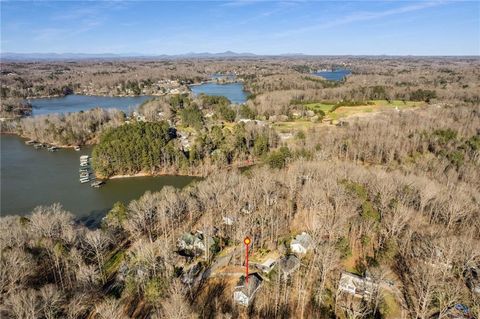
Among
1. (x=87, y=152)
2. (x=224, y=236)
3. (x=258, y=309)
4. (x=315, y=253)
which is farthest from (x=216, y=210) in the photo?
(x=87, y=152)

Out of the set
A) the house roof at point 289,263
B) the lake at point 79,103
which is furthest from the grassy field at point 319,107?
the house roof at point 289,263

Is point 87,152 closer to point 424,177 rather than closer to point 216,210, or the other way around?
point 216,210

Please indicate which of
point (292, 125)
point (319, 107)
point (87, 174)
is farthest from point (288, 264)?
point (319, 107)

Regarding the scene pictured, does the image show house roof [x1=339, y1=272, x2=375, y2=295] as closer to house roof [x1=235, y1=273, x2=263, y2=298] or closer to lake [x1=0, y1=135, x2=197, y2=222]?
house roof [x1=235, y1=273, x2=263, y2=298]

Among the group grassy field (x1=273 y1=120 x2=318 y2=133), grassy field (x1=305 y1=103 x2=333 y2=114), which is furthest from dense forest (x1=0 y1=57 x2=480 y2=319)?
grassy field (x1=305 y1=103 x2=333 y2=114)

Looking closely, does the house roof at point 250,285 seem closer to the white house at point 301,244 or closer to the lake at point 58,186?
the white house at point 301,244

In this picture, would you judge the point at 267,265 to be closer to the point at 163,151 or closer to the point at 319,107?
the point at 163,151

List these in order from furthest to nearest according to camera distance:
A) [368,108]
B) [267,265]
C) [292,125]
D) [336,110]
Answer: [368,108] → [336,110] → [292,125] → [267,265]
